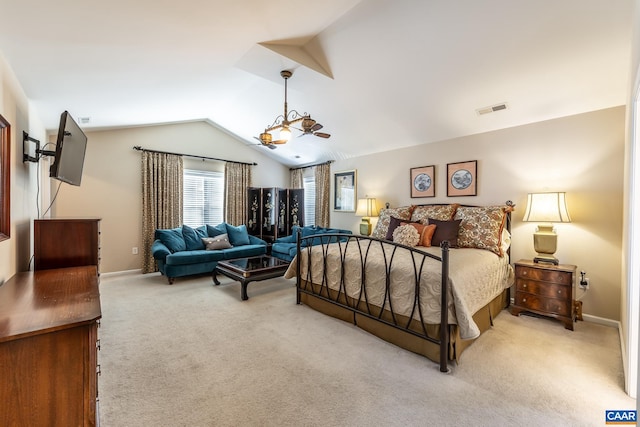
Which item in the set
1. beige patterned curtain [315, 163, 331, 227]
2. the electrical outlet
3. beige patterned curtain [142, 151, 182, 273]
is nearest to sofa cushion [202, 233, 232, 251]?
beige patterned curtain [142, 151, 182, 273]

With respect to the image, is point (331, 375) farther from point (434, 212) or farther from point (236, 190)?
point (236, 190)

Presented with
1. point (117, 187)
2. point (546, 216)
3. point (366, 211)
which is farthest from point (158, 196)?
point (546, 216)

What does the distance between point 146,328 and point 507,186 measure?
4.63 meters

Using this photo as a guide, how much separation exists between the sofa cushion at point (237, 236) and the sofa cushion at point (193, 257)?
72cm

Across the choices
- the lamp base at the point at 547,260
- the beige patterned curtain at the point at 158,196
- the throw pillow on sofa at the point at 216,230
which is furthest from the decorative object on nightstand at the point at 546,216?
the beige patterned curtain at the point at 158,196

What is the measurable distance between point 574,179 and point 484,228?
110cm

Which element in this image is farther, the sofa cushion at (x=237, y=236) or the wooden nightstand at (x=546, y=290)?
the sofa cushion at (x=237, y=236)

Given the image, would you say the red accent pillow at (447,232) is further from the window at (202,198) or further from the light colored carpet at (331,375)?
the window at (202,198)

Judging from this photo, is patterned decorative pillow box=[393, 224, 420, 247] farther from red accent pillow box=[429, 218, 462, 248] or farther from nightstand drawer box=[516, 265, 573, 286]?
nightstand drawer box=[516, 265, 573, 286]

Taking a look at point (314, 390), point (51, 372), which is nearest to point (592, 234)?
point (314, 390)

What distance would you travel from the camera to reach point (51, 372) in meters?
1.14

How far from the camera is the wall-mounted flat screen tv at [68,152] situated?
2117 mm

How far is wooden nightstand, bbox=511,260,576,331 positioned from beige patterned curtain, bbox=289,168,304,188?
4.85 m

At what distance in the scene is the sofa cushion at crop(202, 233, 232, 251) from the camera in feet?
16.9
